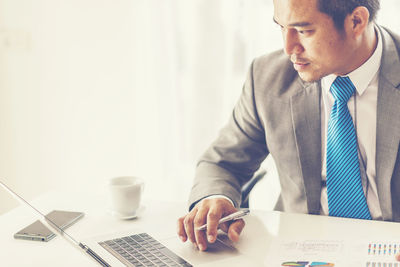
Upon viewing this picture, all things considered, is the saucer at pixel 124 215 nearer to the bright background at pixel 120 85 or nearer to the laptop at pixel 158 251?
the laptop at pixel 158 251

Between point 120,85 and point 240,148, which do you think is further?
point 120,85

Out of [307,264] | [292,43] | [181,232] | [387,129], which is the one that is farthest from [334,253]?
[292,43]

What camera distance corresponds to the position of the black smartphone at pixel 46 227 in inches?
44.2

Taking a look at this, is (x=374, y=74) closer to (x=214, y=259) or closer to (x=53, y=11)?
(x=214, y=259)

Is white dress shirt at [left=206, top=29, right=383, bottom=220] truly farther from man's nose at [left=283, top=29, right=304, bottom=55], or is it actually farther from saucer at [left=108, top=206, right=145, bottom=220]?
saucer at [left=108, top=206, right=145, bottom=220]

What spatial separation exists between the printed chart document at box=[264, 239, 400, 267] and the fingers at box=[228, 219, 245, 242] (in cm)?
8

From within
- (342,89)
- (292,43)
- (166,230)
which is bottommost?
(166,230)

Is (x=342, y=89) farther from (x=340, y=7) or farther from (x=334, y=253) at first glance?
(x=334, y=253)

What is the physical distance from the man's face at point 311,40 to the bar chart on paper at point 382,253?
509mm

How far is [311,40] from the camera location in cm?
131

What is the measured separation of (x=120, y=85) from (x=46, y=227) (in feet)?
4.69

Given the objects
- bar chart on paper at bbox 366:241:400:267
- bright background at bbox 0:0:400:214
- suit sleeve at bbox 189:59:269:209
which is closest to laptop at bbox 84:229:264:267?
bar chart on paper at bbox 366:241:400:267

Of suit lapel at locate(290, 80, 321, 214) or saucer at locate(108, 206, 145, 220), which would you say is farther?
suit lapel at locate(290, 80, 321, 214)

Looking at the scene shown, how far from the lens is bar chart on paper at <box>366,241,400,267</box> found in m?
0.92
